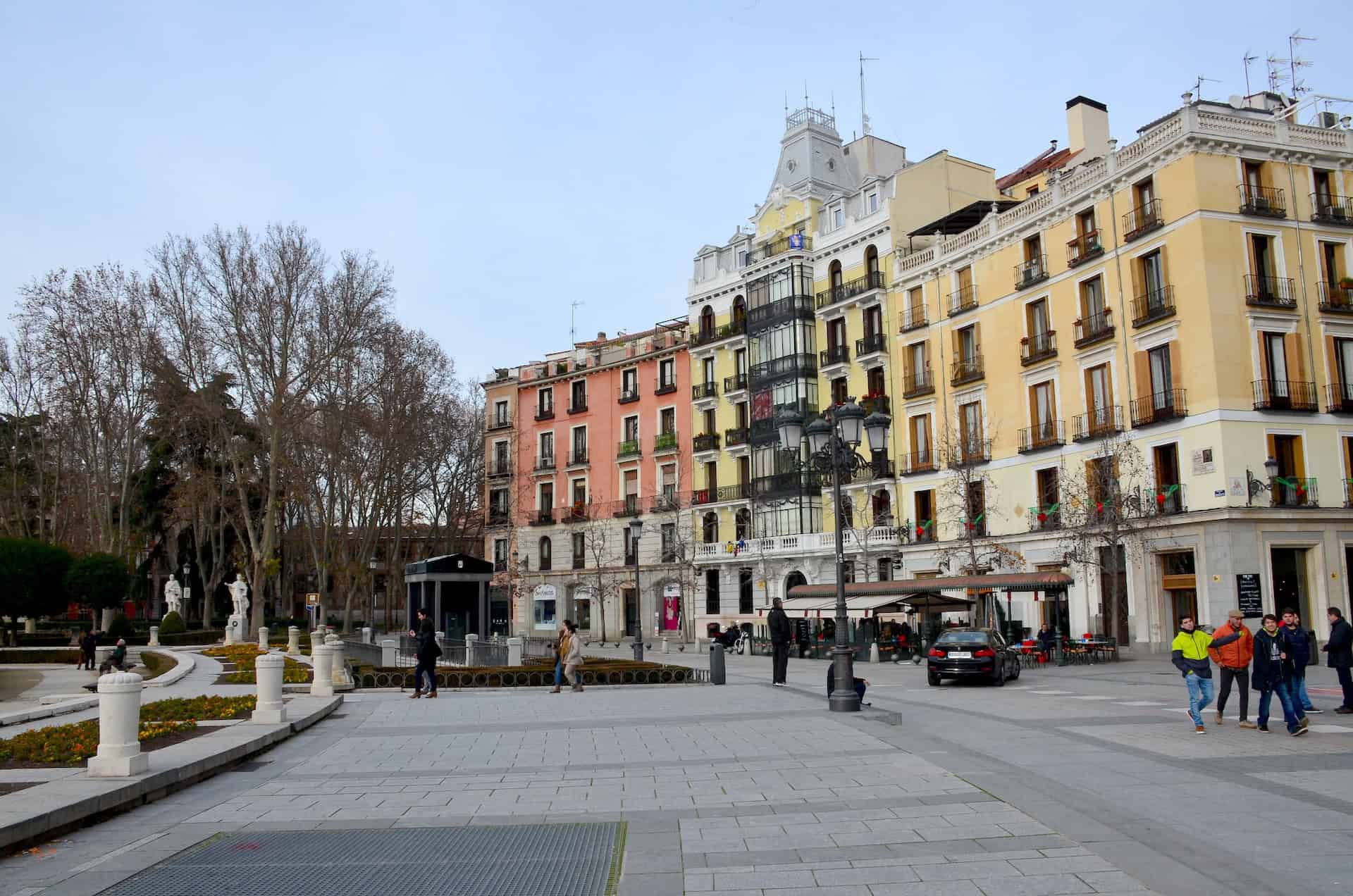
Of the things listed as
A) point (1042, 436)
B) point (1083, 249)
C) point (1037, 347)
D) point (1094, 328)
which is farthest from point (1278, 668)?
point (1037, 347)

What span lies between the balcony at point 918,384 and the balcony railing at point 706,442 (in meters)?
12.4

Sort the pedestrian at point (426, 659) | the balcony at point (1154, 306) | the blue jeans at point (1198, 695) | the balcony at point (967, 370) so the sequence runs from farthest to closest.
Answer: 1. the balcony at point (967, 370)
2. the balcony at point (1154, 306)
3. the pedestrian at point (426, 659)
4. the blue jeans at point (1198, 695)

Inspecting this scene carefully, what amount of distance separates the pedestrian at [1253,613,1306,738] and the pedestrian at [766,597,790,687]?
8.86m

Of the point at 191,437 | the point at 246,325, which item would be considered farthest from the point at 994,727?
the point at 191,437

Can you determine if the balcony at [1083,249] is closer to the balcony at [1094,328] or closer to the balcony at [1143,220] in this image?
the balcony at [1143,220]

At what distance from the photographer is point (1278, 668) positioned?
41.1 ft

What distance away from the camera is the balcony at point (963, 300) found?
40469 millimetres

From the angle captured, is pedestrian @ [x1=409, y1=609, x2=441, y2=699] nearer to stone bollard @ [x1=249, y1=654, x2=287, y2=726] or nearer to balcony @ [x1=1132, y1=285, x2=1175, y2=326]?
stone bollard @ [x1=249, y1=654, x2=287, y2=726]

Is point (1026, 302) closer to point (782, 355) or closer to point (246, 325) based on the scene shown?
point (782, 355)

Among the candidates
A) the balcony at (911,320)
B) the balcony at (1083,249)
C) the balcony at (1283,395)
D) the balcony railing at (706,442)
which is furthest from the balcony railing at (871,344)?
the balcony at (1283,395)

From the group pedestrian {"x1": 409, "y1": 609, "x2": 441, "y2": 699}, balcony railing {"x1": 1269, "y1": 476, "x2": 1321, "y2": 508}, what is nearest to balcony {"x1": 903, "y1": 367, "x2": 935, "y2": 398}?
balcony railing {"x1": 1269, "y1": 476, "x2": 1321, "y2": 508}

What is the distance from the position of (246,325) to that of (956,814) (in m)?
37.6

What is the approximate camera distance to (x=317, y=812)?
347 inches

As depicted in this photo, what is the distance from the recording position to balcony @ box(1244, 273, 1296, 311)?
100ft
